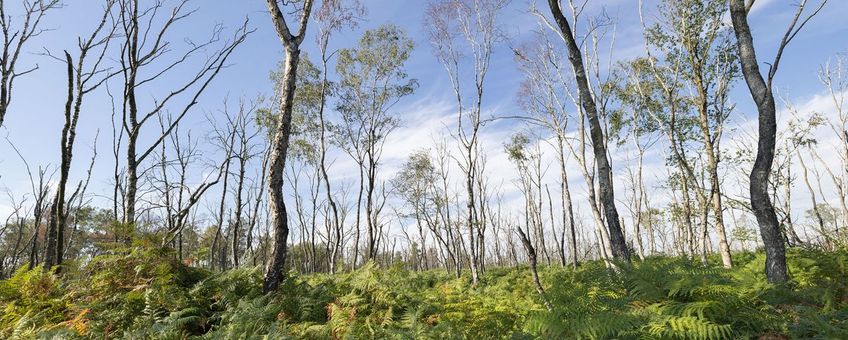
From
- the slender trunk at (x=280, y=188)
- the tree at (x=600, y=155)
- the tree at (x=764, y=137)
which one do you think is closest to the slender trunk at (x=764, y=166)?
the tree at (x=764, y=137)

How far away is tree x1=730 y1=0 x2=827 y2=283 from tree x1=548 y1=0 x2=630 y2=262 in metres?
1.71

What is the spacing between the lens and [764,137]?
14.9ft

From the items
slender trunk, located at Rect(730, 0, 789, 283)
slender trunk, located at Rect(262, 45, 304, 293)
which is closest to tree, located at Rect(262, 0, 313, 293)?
slender trunk, located at Rect(262, 45, 304, 293)

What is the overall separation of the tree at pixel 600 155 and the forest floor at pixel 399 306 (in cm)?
158

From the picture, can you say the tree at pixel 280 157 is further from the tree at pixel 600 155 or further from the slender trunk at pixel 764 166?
the slender trunk at pixel 764 166

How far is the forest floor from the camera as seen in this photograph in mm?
→ 2516

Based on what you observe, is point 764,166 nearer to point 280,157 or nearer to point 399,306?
point 399,306

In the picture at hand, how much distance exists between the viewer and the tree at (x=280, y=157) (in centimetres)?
543

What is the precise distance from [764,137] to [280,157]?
20.0ft

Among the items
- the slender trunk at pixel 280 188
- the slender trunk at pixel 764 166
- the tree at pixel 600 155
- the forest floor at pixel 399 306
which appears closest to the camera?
the forest floor at pixel 399 306

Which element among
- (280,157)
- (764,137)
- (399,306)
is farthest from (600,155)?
(280,157)

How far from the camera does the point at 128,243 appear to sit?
5.75m

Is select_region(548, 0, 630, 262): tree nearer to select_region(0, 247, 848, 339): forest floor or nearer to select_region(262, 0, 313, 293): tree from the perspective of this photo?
select_region(0, 247, 848, 339): forest floor

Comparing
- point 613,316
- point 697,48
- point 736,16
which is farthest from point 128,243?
point 697,48
